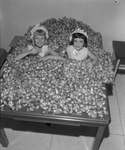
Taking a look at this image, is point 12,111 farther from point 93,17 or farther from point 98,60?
point 93,17

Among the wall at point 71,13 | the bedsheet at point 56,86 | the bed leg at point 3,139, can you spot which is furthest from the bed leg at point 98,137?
the wall at point 71,13

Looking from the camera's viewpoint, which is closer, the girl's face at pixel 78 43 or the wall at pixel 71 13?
the girl's face at pixel 78 43

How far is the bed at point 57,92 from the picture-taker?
4.70 ft

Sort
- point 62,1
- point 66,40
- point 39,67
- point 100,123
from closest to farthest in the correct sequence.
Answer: point 100,123
point 39,67
point 66,40
point 62,1

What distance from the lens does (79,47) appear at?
207 cm

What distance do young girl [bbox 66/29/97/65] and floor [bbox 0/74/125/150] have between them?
29.2 inches

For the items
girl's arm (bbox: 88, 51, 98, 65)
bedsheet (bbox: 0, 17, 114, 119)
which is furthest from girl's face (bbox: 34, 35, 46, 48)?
girl's arm (bbox: 88, 51, 98, 65)

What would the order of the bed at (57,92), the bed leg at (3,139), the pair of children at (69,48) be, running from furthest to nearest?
the pair of children at (69,48) → the bed leg at (3,139) → the bed at (57,92)

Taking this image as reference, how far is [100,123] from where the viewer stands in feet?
4.60

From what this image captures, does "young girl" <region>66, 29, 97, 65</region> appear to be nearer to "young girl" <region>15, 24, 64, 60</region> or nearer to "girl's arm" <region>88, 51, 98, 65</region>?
"girl's arm" <region>88, 51, 98, 65</region>

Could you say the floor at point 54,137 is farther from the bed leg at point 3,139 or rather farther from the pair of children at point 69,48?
the pair of children at point 69,48

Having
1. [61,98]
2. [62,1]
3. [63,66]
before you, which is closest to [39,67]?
[63,66]

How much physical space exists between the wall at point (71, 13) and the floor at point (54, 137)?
1360 mm

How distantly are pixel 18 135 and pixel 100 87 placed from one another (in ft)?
3.15
